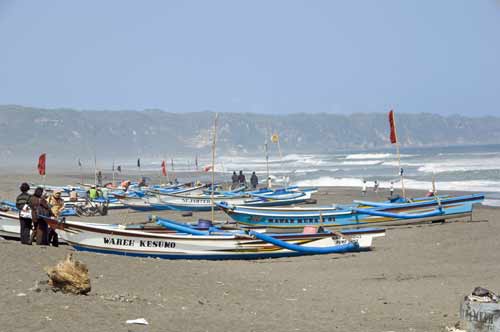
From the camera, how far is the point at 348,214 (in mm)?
22172

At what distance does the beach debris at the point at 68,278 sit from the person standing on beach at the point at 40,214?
5085 millimetres

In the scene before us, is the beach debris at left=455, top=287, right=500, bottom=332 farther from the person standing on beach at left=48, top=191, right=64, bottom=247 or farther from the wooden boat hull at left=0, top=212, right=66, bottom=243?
the wooden boat hull at left=0, top=212, right=66, bottom=243

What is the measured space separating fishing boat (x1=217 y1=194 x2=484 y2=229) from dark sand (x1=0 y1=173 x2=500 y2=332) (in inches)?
118

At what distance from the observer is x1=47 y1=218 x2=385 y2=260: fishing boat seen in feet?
53.2

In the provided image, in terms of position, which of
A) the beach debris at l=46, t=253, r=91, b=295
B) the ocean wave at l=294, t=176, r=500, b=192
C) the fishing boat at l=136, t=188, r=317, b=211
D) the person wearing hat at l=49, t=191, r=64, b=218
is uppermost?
the person wearing hat at l=49, t=191, r=64, b=218

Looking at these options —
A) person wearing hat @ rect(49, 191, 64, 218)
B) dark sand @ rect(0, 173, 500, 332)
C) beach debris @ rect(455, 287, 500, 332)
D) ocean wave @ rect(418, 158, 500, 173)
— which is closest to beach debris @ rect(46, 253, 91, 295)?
dark sand @ rect(0, 173, 500, 332)

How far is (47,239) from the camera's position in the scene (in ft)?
52.0

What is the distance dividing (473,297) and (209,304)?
11.6ft

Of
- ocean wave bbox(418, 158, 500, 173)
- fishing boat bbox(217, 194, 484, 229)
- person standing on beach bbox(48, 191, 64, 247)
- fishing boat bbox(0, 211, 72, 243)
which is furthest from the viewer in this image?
ocean wave bbox(418, 158, 500, 173)

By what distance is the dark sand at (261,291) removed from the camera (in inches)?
377

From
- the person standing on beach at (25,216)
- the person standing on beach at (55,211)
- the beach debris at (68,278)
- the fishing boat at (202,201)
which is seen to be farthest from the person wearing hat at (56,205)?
the fishing boat at (202,201)

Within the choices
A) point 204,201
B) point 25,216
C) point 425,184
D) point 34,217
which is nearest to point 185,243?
point 34,217

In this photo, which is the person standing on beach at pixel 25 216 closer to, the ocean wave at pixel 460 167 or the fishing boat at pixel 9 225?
the fishing boat at pixel 9 225

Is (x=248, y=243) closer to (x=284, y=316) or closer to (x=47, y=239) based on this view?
(x=47, y=239)
